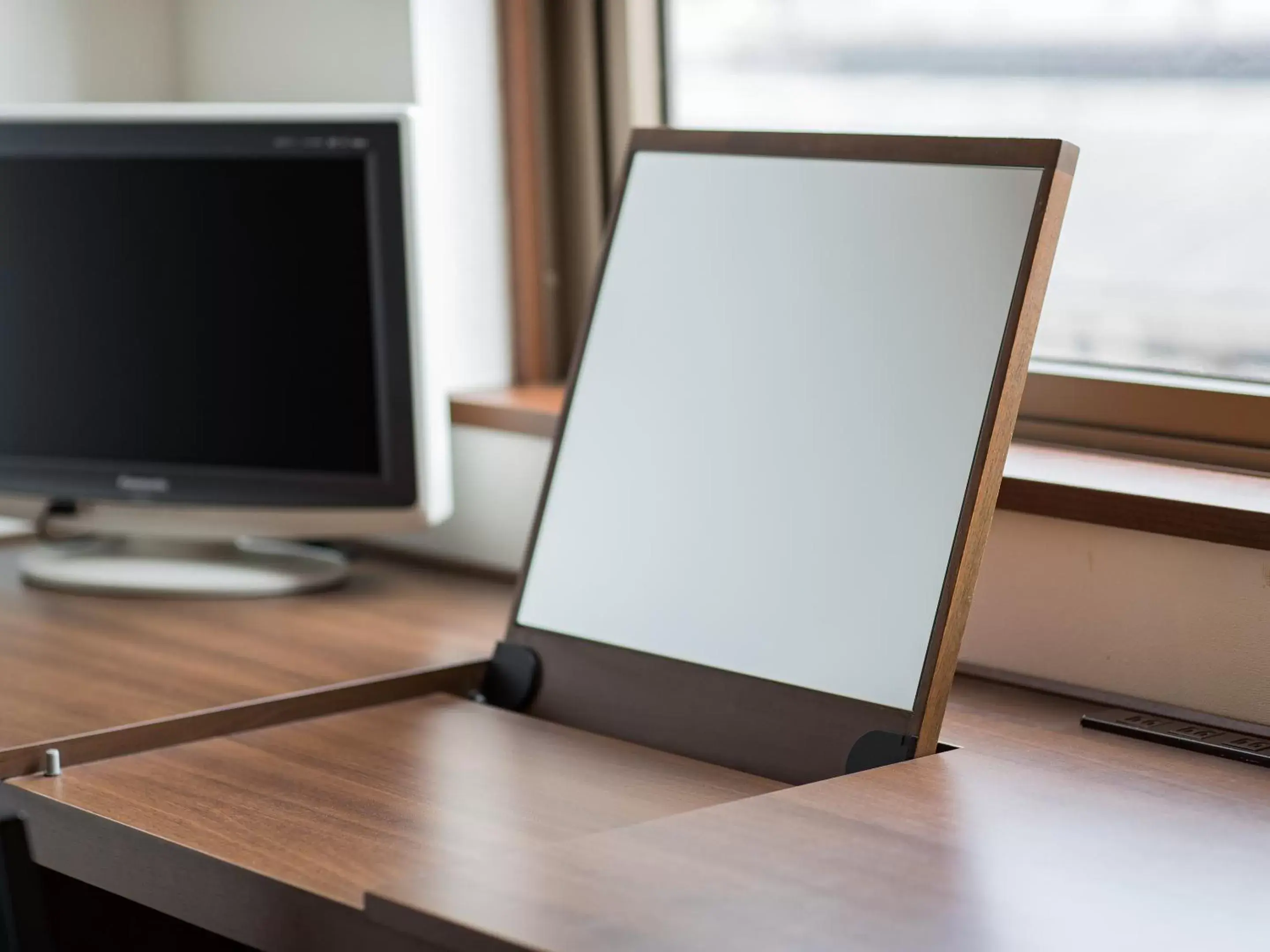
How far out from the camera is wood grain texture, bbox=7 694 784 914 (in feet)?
3.67

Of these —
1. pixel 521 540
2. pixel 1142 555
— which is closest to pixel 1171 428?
pixel 1142 555

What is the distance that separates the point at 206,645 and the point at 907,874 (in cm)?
82

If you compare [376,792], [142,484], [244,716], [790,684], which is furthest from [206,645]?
[790,684]

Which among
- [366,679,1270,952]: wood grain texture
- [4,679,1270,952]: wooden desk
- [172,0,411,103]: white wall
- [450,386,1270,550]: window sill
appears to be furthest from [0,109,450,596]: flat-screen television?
[366,679,1270,952]: wood grain texture

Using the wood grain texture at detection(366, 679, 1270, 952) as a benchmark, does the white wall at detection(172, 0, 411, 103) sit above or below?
above

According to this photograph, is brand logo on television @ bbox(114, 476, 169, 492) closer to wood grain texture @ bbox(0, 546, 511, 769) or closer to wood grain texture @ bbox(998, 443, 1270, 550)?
wood grain texture @ bbox(0, 546, 511, 769)

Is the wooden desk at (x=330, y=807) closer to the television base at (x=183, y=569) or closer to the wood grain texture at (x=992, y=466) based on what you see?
the wood grain texture at (x=992, y=466)

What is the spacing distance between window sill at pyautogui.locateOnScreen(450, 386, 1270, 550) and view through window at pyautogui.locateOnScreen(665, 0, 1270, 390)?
0.11m

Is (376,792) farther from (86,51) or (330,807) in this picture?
(86,51)

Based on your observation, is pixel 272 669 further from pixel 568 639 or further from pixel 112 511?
pixel 112 511

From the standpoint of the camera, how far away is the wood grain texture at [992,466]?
125 centimetres

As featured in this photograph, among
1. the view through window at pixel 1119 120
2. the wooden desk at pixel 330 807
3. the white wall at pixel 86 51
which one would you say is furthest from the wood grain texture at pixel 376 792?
the white wall at pixel 86 51

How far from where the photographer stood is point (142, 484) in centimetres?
184

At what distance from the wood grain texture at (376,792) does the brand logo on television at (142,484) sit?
0.50 meters
